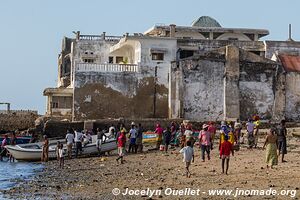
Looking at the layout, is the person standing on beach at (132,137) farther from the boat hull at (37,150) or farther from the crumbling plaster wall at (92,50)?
the crumbling plaster wall at (92,50)

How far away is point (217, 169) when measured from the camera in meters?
19.7

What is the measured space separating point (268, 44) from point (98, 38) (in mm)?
13223

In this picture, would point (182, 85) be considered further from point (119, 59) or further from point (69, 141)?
point (69, 141)

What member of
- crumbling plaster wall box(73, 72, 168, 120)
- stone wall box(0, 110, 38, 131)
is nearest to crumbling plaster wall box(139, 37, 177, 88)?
crumbling plaster wall box(73, 72, 168, 120)

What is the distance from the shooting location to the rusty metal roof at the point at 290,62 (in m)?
41.3

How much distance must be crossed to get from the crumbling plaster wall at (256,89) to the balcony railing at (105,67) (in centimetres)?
738

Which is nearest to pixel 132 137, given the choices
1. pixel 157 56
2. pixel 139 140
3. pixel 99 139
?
pixel 139 140

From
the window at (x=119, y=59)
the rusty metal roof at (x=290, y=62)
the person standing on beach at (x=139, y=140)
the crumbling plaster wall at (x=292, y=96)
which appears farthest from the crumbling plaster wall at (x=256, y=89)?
the person standing on beach at (x=139, y=140)

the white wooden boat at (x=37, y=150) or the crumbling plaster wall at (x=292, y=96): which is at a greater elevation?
the crumbling plaster wall at (x=292, y=96)

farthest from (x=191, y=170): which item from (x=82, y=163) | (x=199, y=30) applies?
(x=199, y=30)

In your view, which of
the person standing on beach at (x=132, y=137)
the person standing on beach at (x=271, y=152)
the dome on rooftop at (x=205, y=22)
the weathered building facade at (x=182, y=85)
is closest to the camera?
the person standing on beach at (x=271, y=152)

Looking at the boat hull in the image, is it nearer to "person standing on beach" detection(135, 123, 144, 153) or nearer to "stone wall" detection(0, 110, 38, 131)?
"person standing on beach" detection(135, 123, 144, 153)

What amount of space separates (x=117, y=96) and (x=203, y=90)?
5.81m

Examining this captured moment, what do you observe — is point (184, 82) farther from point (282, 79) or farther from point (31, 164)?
point (31, 164)
